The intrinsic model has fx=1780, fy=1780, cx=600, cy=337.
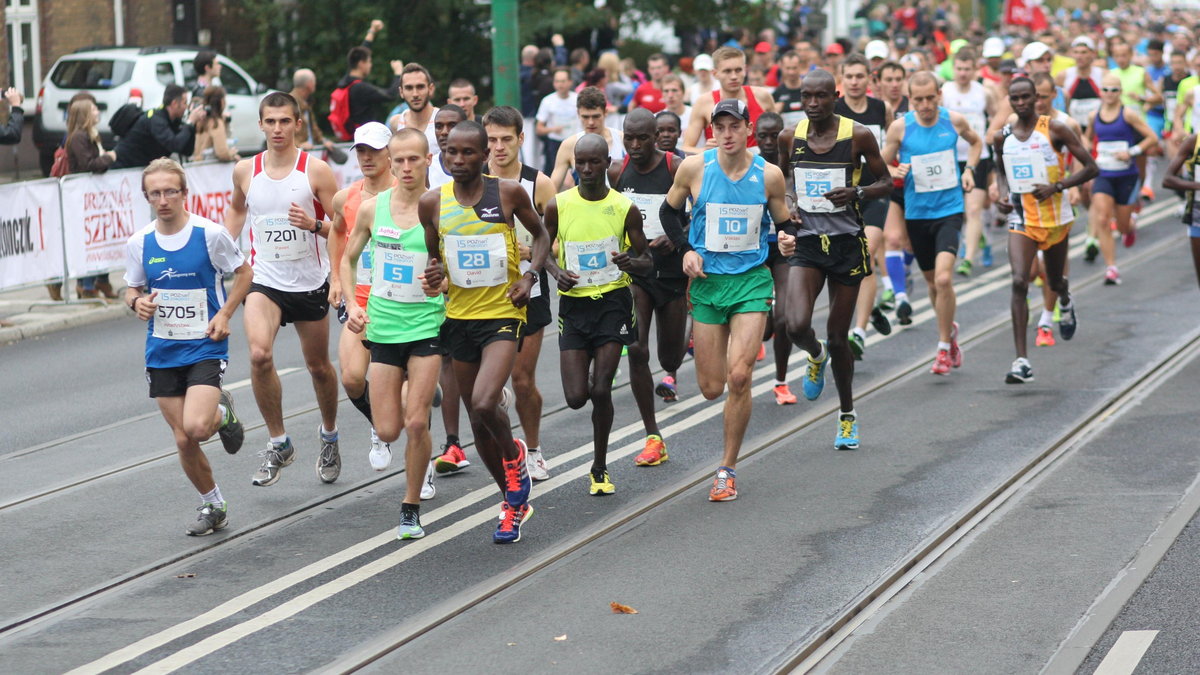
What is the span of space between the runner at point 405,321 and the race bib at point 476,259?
0.14 meters

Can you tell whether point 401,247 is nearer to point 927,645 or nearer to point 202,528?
point 202,528

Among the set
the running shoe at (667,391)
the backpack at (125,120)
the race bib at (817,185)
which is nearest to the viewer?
the race bib at (817,185)

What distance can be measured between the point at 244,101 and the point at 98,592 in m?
20.0

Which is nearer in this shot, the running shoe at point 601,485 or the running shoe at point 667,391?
the running shoe at point 601,485

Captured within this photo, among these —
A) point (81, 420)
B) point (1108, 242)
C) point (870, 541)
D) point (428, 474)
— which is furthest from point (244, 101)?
point (870, 541)

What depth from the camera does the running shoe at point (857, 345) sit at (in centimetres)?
1249

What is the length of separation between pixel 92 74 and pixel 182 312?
1949cm

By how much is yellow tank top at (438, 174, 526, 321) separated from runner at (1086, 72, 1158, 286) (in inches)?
395

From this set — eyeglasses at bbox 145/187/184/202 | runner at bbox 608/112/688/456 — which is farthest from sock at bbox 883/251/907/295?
eyeglasses at bbox 145/187/184/202

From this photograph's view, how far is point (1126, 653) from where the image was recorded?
20.7ft

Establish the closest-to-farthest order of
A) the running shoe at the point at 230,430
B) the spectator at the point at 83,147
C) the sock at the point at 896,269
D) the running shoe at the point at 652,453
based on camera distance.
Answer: the running shoe at the point at 230,430, the running shoe at the point at 652,453, the sock at the point at 896,269, the spectator at the point at 83,147

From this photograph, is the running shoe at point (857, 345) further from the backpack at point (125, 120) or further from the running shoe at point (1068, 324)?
the backpack at point (125, 120)

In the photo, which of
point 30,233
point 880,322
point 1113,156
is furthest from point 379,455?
point 1113,156

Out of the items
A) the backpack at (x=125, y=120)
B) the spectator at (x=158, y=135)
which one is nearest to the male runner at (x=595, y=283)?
the spectator at (x=158, y=135)
